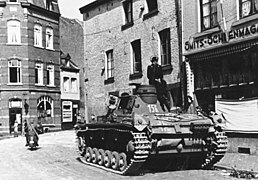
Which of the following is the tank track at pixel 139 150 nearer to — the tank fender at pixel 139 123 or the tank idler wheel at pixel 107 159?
the tank fender at pixel 139 123

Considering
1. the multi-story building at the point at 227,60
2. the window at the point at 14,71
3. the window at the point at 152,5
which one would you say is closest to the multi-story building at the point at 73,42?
the window at the point at 14,71

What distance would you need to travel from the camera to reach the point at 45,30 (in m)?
38.3

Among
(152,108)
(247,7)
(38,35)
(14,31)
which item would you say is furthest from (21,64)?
(247,7)

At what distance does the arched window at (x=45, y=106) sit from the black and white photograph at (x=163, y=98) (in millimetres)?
12084

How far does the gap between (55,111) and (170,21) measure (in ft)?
72.1

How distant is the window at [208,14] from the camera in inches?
650

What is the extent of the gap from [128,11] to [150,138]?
12.1 metres

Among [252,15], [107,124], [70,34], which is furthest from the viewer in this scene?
[70,34]

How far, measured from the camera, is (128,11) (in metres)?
22.5

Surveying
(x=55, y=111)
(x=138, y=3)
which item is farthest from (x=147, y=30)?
(x=55, y=111)

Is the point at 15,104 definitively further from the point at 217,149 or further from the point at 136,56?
the point at 217,149

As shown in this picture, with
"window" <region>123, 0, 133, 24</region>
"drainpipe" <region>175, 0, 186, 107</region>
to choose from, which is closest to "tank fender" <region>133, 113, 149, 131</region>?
"drainpipe" <region>175, 0, 186, 107</region>

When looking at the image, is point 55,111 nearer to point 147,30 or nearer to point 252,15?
point 147,30

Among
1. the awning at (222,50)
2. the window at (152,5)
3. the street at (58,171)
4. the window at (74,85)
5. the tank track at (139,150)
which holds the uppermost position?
the window at (152,5)
